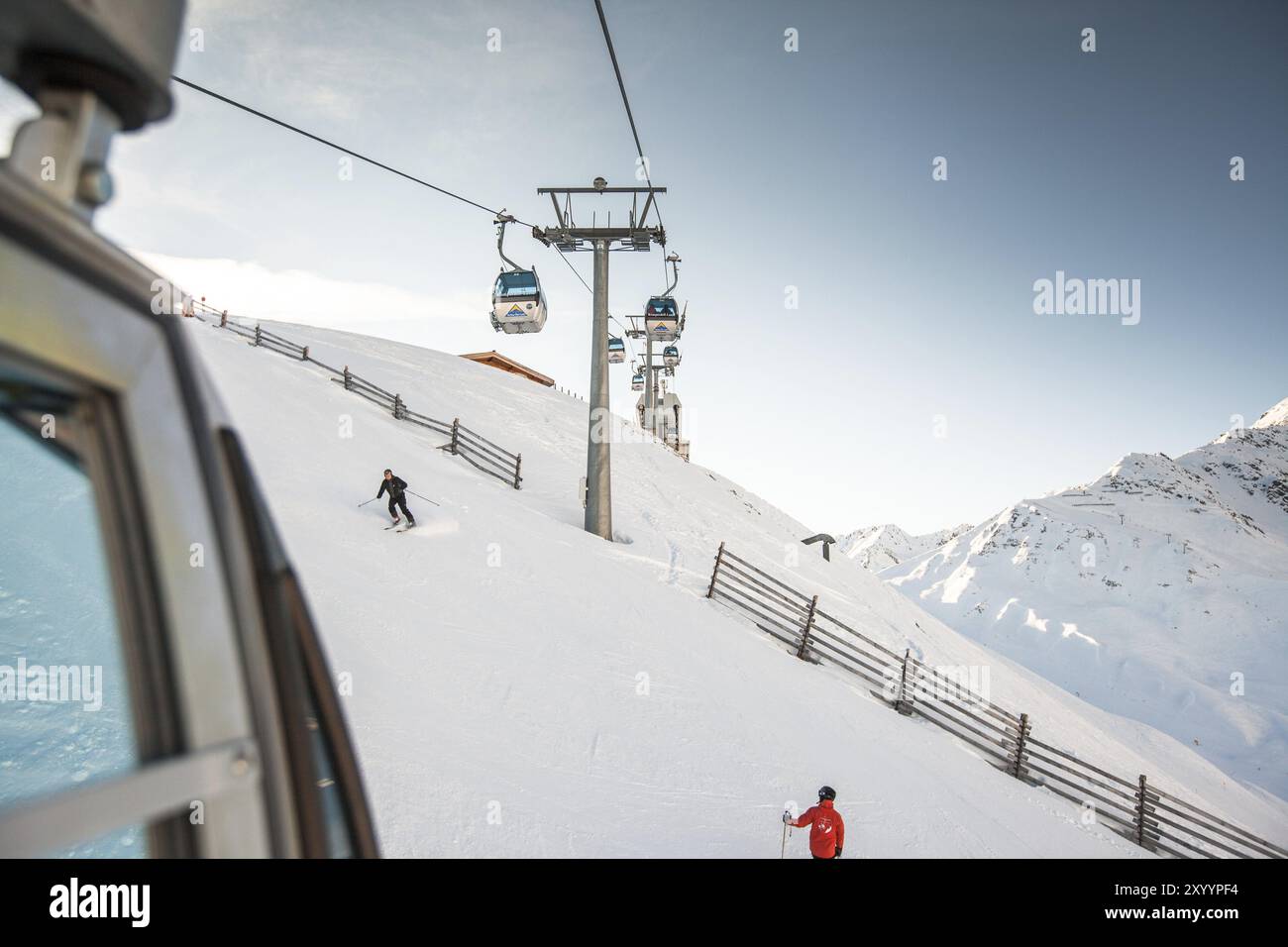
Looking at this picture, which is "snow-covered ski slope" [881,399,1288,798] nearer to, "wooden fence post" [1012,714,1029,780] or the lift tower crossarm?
"wooden fence post" [1012,714,1029,780]

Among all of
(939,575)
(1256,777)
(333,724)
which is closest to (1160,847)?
(333,724)

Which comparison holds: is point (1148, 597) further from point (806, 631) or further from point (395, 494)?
point (395, 494)

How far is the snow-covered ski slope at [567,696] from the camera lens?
5.72 meters

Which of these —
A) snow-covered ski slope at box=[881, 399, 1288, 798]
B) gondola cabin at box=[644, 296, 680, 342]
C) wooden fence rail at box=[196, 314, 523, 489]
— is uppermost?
gondola cabin at box=[644, 296, 680, 342]

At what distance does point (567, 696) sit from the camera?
7.72 m

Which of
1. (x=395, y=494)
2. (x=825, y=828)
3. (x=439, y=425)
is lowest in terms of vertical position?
(x=825, y=828)

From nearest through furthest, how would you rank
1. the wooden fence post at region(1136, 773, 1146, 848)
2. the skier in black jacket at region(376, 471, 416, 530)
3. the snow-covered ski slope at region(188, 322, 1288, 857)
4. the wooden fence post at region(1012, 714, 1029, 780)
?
the snow-covered ski slope at region(188, 322, 1288, 857), the wooden fence post at region(1012, 714, 1029, 780), the wooden fence post at region(1136, 773, 1146, 848), the skier in black jacket at region(376, 471, 416, 530)

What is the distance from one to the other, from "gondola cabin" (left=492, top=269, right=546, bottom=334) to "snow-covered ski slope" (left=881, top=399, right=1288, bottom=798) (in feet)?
147

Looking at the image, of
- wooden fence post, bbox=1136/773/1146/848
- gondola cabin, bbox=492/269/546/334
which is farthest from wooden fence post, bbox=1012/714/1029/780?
gondola cabin, bbox=492/269/546/334

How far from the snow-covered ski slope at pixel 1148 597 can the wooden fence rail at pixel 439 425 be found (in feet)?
141

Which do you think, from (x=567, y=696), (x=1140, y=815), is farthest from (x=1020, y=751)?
(x=567, y=696)

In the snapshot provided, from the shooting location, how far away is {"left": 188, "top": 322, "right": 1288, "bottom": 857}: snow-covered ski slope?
5.72 meters

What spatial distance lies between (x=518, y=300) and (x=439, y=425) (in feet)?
34.4

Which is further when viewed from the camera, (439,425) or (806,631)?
(439,425)
